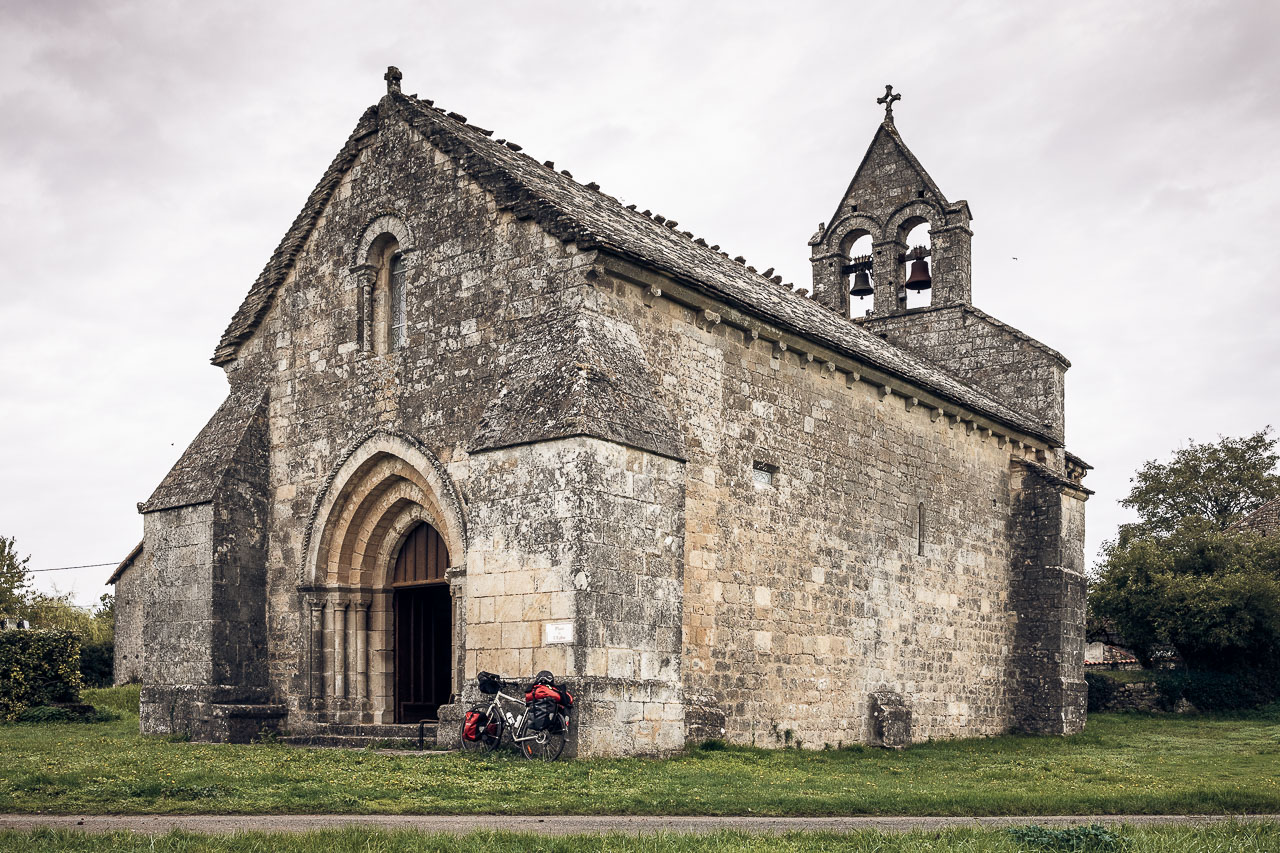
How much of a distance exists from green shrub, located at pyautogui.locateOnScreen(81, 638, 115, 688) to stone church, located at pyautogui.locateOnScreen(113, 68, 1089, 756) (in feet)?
57.3

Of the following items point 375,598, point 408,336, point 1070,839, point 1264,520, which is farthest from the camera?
point 1264,520

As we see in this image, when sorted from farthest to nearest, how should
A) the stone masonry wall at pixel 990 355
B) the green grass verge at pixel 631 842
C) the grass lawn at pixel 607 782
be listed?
the stone masonry wall at pixel 990 355 → the grass lawn at pixel 607 782 → the green grass verge at pixel 631 842

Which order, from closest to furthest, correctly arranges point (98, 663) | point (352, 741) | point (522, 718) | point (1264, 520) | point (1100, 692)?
point (522, 718) → point (352, 741) → point (1100, 692) → point (98, 663) → point (1264, 520)

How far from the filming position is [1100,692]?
2661 centimetres

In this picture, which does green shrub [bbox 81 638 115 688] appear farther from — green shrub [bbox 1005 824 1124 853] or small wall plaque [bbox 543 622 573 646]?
green shrub [bbox 1005 824 1124 853]

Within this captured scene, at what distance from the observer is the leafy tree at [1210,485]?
39969mm

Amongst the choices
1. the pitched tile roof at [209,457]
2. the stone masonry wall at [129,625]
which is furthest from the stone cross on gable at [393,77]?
the stone masonry wall at [129,625]

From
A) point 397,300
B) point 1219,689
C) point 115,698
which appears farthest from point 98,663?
point 1219,689

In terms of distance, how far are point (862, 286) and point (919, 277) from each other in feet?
3.89

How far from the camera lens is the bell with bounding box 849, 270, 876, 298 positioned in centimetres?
2506

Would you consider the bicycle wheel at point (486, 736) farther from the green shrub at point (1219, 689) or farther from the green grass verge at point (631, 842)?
the green shrub at point (1219, 689)

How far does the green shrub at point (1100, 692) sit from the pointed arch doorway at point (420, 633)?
16.6 metres

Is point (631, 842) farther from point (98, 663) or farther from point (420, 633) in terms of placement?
point (98, 663)

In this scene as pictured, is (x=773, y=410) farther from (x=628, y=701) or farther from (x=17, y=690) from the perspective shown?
(x=17, y=690)
